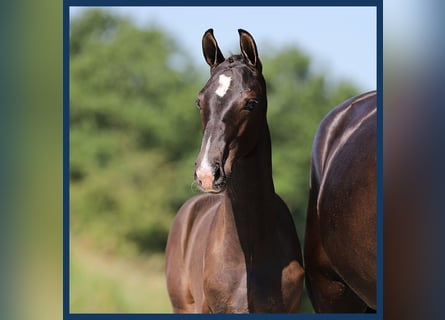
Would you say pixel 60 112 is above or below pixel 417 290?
above

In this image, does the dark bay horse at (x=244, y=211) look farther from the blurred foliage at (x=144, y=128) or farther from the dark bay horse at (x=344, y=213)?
the blurred foliage at (x=144, y=128)

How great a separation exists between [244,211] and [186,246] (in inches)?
43.8

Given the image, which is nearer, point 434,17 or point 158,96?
point 434,17

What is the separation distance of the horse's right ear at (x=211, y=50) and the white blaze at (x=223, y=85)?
0.58 feet

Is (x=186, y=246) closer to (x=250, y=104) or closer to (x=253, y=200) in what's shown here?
(x=253, y=200)

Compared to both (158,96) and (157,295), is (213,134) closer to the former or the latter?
(157,295)

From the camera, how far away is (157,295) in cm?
639

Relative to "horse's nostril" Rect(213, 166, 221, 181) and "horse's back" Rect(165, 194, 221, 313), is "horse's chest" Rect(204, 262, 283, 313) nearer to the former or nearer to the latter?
"horse's nostril" Rect(213, 166, 221, 181)

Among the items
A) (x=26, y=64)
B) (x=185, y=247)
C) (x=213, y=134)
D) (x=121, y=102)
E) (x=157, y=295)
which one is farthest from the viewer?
(x=121, y=102)

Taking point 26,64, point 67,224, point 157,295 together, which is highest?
point 26,64

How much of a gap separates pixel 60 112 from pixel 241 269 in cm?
111

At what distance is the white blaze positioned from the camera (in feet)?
10.5

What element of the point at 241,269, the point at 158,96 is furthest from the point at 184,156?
the point at 241,269

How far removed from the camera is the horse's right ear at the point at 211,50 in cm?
340
